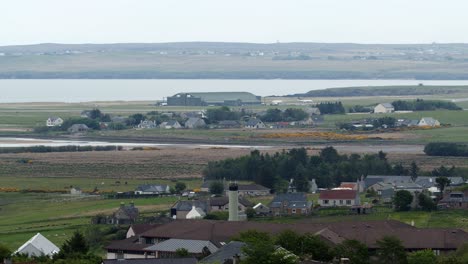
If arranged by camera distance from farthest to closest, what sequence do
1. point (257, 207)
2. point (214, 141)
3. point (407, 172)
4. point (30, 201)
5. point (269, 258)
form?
1. point (214, 141)
2. point (407, 172)
3. point (30, 201)
4. point (257, 207)
5. point (269, 258)

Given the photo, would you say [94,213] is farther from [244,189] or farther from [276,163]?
[276,163]

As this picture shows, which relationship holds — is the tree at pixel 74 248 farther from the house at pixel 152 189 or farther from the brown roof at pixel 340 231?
the house at pixel 152 189

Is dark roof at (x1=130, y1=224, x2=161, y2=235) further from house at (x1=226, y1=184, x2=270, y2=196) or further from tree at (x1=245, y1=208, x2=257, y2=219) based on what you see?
house at (x1=226, y1=184, x2=270, y2=196)

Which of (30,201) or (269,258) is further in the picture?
(30,201)

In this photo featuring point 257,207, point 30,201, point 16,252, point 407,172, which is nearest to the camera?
point 16,252

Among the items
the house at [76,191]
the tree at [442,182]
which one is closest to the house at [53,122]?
the house at [76,191]

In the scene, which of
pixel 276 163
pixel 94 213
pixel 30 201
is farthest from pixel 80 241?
pixel 276 163

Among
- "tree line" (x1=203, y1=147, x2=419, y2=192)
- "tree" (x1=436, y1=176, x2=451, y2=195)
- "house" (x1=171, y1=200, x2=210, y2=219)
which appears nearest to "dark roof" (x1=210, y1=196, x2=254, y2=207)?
"house" (x1=171, y1=200, x2=210, y2=219)
